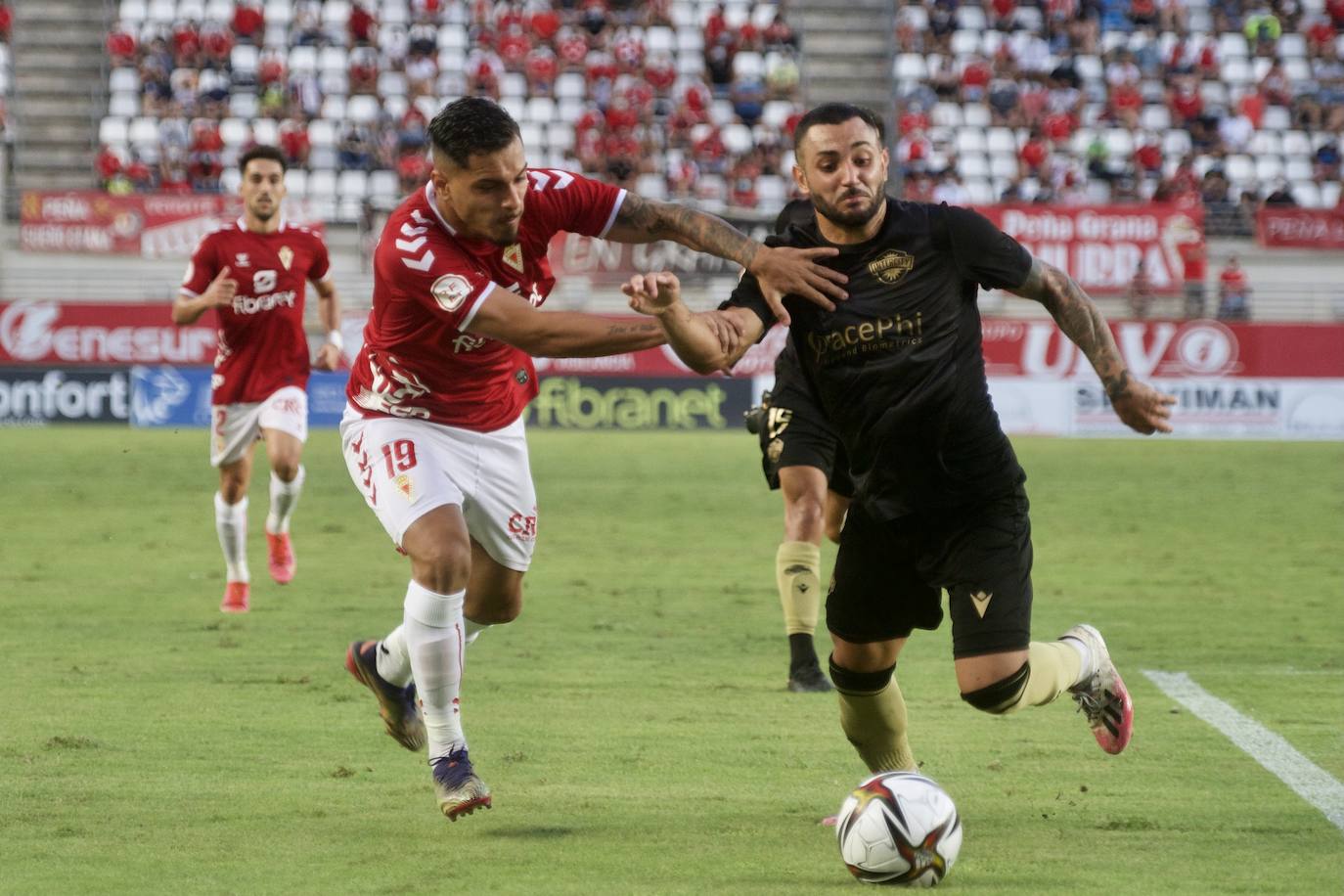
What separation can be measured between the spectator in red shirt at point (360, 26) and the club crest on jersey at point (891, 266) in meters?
30.4

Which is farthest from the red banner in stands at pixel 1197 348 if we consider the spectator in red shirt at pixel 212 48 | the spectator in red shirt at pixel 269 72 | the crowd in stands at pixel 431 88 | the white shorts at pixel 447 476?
the white shorts at pixel 447 476

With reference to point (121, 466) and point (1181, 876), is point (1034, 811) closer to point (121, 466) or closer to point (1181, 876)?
point (1181, 876)

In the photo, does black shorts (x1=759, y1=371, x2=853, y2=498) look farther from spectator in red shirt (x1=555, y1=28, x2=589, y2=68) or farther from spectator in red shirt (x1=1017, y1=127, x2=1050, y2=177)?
spectator in red shirt (x1=555, y1=28, x2=589, y2=68)

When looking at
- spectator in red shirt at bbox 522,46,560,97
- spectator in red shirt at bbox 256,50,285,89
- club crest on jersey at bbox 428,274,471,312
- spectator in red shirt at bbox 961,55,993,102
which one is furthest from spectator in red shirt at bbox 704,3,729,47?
club crest on jersey at bbox 428,274,471,312

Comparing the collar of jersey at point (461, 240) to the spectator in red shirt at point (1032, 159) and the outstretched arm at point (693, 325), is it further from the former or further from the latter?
the spectator in red shirt at point (1032, 159)

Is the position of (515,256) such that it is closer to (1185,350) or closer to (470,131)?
(470,131)

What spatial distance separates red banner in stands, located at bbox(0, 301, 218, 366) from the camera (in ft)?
92.3

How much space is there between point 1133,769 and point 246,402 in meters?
6.60

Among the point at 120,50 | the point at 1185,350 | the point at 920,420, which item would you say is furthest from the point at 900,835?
the point at 120,50

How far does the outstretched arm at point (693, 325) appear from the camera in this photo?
16.0 ft

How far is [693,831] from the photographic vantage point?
5.70 meters

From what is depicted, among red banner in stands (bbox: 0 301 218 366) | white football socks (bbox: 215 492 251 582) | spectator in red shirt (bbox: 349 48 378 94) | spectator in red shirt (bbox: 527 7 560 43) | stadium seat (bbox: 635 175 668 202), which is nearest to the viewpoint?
white football socks (bbox: 215 492 251 582)

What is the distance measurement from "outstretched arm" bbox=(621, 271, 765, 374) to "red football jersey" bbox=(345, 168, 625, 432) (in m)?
0.82

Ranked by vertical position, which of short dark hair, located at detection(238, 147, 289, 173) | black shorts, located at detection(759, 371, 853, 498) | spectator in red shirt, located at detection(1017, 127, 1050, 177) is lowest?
spectator in red shirt, located at detection(1017, 127, 1050, 177)
